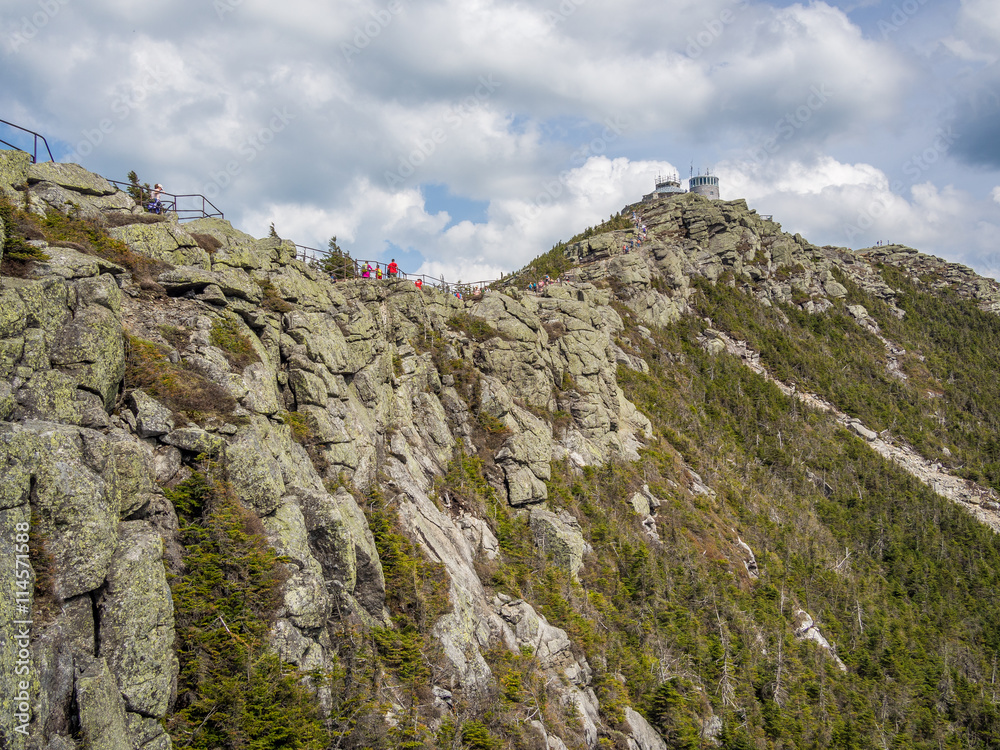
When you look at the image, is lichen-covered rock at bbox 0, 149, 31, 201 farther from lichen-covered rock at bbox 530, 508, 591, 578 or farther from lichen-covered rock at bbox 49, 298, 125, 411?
lichen-covered rock at bbox 530, 508, 591, 578

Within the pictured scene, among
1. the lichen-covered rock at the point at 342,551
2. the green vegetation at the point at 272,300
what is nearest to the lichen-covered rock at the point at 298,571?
the lichen-covered rock at the point at 342,551

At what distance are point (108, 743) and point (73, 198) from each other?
19866 millimetres

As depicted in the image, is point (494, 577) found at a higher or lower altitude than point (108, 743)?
higher

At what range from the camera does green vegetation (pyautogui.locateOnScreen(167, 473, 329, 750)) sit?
44.5 ft

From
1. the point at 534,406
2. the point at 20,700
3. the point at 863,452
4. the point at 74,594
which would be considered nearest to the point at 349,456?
the point at 74,594

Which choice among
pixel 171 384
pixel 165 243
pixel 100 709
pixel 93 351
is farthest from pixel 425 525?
pixel 165 243

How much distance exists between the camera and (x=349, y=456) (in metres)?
24.3

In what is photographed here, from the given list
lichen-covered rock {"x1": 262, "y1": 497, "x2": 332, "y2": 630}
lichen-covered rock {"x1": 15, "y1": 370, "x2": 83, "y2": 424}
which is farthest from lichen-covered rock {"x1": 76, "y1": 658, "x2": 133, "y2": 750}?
lichen-covered rock {"x1": 15, "y1": 370, "x2": 83, "y2": 424}

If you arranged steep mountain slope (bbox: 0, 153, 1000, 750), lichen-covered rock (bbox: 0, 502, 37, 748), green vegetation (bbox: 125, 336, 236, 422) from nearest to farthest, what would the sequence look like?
lichen-covered rock (bbox: 0, 502, 37, 748) → steep mountain slope (bbox: 0, 153, 1000, 750) → green vegetation (bbox: 125, 336, 236, 422)

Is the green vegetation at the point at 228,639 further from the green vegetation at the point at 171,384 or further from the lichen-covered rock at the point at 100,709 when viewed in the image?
the green vegetation at the point at 171,384

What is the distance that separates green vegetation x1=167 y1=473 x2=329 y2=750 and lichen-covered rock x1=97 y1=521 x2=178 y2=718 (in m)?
0.64

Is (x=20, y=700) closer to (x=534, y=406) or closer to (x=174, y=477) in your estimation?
(x=174, y=477)

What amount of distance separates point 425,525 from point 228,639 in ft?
36.7

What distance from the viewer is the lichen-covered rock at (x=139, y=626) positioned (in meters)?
12.2
